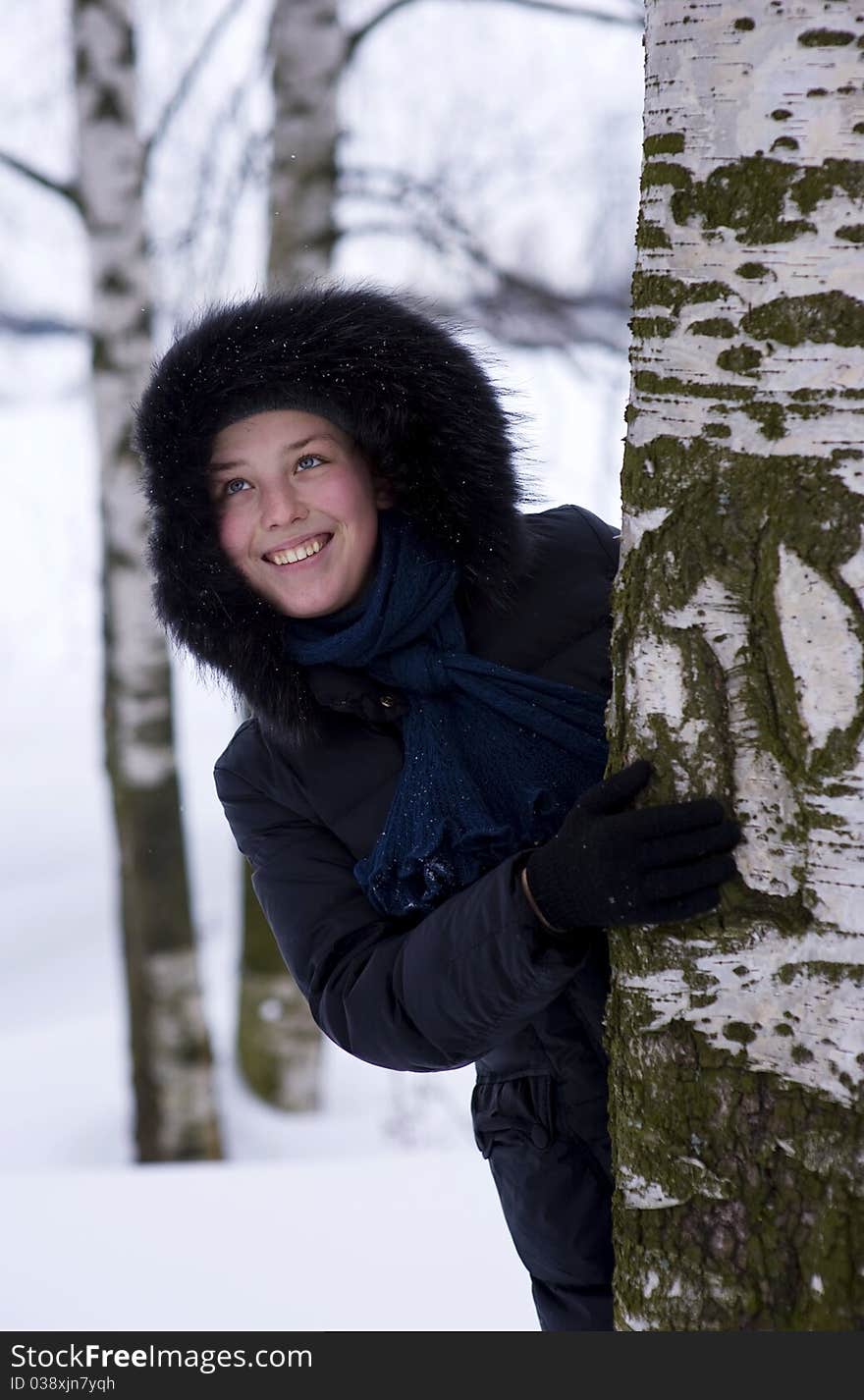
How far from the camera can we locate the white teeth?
2.01m

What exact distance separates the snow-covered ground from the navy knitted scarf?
0.43m

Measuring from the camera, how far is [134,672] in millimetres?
5316

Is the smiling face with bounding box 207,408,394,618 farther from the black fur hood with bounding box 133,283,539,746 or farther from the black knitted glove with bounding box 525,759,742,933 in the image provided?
the black knitted glove with bounding box 525,759,742,933

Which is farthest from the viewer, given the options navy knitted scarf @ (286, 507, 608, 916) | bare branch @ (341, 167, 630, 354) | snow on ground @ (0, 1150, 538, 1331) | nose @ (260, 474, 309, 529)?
bare branch @ (341, 167, 630, 354)

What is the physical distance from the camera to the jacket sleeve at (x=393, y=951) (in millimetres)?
1538

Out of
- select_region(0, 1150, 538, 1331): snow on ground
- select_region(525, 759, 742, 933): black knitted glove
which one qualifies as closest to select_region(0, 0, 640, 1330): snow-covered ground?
select_region(0, 1150, 538, 1331): snow on ground

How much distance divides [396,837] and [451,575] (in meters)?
0.44

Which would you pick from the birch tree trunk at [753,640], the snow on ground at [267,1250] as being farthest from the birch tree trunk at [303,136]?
the birch tree trunk at [753,640]

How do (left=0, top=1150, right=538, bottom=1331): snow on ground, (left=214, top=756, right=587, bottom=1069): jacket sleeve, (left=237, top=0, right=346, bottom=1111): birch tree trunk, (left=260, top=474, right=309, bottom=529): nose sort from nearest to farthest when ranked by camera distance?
(left=214, top=756, right=587, bottom=1069): jacket sleeve, (left=260, top=474, right=309, bottom=529): nose, (left=0, top=1150, right=538, bottom=1331): snow on ground, (left=237, top=0, right=346, bottom=1111): birch tree trunk

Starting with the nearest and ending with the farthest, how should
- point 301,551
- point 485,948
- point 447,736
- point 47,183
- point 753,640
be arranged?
1. point 753,640
2. point 485,948
3. point 447,736
4. point 301,551
5. point 47,183

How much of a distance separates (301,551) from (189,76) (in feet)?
13.7

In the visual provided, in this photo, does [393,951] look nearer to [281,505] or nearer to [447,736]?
[447,736]

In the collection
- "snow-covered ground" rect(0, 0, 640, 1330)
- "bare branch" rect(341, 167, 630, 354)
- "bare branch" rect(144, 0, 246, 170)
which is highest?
"bare branch" rect(144, 0, 246, 170)

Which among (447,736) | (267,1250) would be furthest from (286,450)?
(267,1250)
